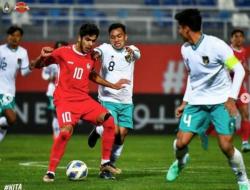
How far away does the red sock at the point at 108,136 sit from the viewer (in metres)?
13.4

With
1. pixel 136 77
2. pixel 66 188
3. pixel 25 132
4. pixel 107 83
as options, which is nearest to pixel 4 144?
pixel 25 132

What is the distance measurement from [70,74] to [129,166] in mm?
3251

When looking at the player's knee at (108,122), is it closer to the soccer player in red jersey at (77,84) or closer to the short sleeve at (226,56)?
the soccer player in red jersey at (77,84)

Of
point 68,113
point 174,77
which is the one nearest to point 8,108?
point 68,113

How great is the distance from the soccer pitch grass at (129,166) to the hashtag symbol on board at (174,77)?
9.16 feet

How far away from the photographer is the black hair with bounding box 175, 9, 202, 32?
1124 centimetres

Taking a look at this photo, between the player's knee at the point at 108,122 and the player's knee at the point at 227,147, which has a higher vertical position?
the player's knee at the point at 227,147

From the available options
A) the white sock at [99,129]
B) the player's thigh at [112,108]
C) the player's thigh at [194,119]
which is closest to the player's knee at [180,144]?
the player's thigh at [194,119]

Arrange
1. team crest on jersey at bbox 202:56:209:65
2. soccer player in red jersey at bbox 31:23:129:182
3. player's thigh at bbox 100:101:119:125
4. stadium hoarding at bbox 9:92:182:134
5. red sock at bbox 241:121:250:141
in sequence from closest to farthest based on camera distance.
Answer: team crest on jersey at bbox 202:56:209:65
soccer player in red jersey at bbox 31:23:129:182
player's thigh at bbox 100:101:119:125
red sock at bbox 241:121:250:141
stadium hoarding at bbox 9:92:182:134

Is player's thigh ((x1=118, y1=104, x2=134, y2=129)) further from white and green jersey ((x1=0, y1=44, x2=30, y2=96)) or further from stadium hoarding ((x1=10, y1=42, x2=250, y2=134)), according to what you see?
stadium hoarding ((x1=10, y1=42, x2=250, y2=134))

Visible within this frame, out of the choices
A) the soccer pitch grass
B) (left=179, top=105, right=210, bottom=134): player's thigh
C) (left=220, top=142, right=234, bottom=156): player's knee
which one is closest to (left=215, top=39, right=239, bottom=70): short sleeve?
(left=179, top=105, right=210, bottom=134): player's thigh

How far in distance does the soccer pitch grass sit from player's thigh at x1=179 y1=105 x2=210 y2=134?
2.98 ft

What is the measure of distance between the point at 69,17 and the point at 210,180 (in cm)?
1632

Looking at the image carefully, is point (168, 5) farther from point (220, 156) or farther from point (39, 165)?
point (39, 165)
